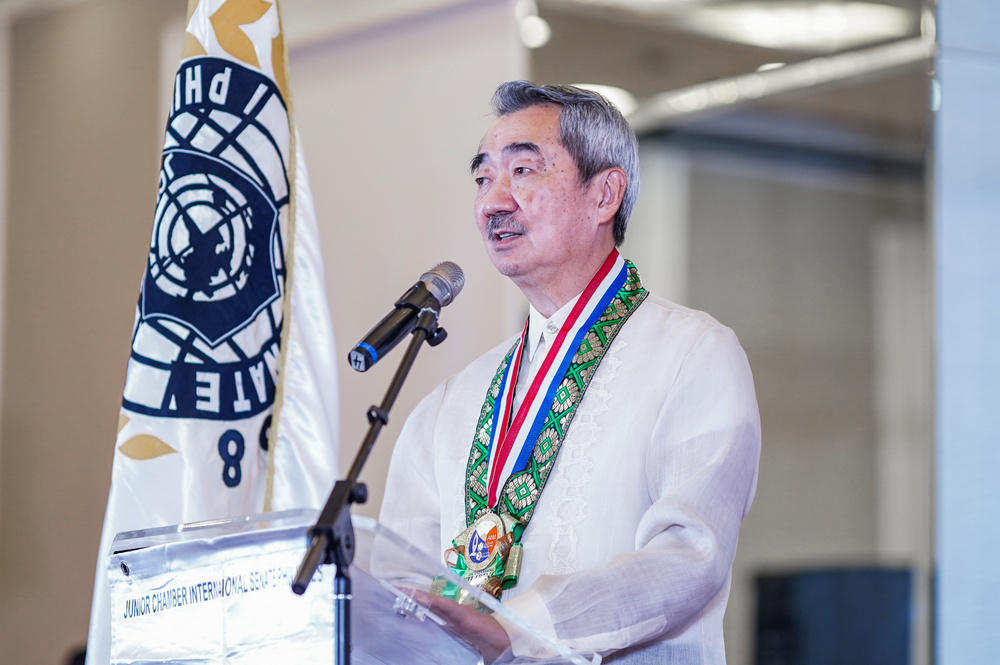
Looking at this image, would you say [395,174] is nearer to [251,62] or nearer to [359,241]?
[359,241]

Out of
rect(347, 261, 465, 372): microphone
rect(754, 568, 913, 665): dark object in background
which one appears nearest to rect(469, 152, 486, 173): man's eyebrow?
rect(347, 261, 465, 372): microphone

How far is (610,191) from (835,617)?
6.03 feet

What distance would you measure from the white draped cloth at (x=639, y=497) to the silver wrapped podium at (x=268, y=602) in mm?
125

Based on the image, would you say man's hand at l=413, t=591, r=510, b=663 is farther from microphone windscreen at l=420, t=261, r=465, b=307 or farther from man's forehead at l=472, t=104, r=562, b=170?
man's forehead at l=472, t=104, r=562, b=170

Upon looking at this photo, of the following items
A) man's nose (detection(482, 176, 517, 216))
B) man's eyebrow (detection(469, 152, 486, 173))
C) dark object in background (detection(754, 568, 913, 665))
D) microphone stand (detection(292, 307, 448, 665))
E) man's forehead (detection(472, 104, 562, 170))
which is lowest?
dark object in background (detection(754, 568, 913, 665))

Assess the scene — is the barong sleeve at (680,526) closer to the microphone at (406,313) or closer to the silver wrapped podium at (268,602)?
the silver wrapped podium at (268,602)

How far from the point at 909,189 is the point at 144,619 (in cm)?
258

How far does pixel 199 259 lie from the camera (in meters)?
2.33

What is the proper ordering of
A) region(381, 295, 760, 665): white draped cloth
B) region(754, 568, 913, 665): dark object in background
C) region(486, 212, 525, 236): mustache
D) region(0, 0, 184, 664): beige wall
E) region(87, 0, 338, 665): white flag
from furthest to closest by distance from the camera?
region(0, 0, 184, 664): beige wall, region(754, 568, 913, 665): dark object in background, region(87, 0, 338, 665): white flag, region(486, 212, 525, 236): mustache, region(381, 295, 760, 665): white draped cloth

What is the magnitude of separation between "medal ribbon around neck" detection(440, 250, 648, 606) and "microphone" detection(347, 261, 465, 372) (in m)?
0.38

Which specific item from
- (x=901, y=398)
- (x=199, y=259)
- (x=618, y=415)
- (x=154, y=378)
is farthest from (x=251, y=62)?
(x=901, y=398)

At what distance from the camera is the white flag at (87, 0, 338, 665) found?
89.1 inches

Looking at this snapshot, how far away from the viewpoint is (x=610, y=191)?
191cm

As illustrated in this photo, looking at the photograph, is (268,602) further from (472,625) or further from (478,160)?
(478,160)
